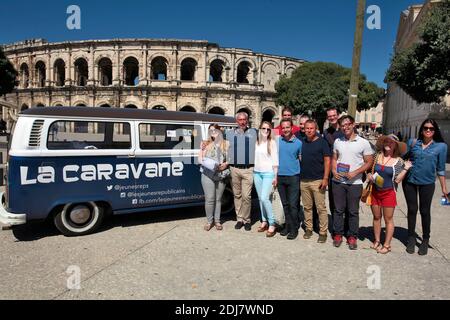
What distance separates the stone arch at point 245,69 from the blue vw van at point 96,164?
118 ft

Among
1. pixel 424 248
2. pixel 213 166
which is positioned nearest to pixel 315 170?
pixel 213 166

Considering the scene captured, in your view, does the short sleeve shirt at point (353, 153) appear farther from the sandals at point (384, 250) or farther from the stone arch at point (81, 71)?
the stone arch at point (81, 71)

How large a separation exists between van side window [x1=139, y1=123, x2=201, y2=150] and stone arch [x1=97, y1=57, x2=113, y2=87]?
37648mm

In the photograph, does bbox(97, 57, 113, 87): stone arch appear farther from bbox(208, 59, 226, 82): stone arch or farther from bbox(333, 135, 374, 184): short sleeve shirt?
bbox(333, 135, 374, 184): short sleeve shirt

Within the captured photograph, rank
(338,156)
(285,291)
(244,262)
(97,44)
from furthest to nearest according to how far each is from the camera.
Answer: (97,44) → (338,156) → (244,262) → (285,291)

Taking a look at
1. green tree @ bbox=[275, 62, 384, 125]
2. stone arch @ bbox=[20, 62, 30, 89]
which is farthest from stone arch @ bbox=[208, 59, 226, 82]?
stone arch @ bbox=[20, 62, 30, 89]

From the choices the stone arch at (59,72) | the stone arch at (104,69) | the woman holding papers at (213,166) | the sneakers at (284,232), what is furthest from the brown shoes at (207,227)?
the stone arch at (59,72)

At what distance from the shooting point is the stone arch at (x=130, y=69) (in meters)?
38.8

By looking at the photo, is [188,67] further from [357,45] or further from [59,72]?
[357,45]

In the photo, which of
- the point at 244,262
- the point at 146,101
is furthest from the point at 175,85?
the point at 244,262

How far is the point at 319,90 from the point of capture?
117ft
